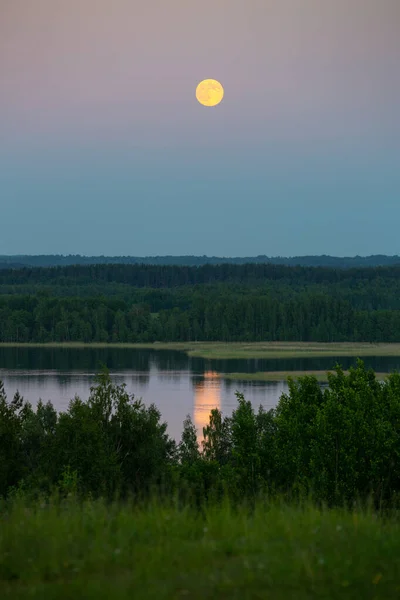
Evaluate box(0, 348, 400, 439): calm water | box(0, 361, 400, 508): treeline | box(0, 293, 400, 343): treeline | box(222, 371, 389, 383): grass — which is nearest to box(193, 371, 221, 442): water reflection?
box(0, 348, 400, 439): calm water

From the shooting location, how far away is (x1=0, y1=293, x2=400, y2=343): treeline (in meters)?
140

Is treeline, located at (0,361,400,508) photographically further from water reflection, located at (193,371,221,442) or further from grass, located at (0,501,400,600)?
water reflection, located at (193,371,221,442)

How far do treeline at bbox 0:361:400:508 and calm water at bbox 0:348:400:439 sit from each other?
17032mm

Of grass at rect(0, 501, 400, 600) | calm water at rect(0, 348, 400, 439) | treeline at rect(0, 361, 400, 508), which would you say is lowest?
calm water at rect(0, 348, 400, 439)

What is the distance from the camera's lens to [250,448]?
25.6 meters

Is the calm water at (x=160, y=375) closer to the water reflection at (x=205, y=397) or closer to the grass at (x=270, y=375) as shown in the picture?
the water reflection at (x=205, y=397)

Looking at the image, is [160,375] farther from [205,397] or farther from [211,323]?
[211,323]

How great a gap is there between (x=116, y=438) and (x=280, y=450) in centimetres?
571

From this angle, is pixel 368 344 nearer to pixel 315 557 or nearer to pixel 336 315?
pixel 336 315

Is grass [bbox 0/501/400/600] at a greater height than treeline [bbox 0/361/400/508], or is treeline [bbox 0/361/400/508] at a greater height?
grass [bbox 0/501/400/600]

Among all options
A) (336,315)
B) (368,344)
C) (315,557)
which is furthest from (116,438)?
(336,315)

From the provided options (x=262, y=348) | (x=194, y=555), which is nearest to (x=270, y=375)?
(x=262, y=348)

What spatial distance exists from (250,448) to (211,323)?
Answer: 121 meters

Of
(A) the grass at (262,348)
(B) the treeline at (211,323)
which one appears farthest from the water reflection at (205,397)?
(B) the treeline at (211,323)
